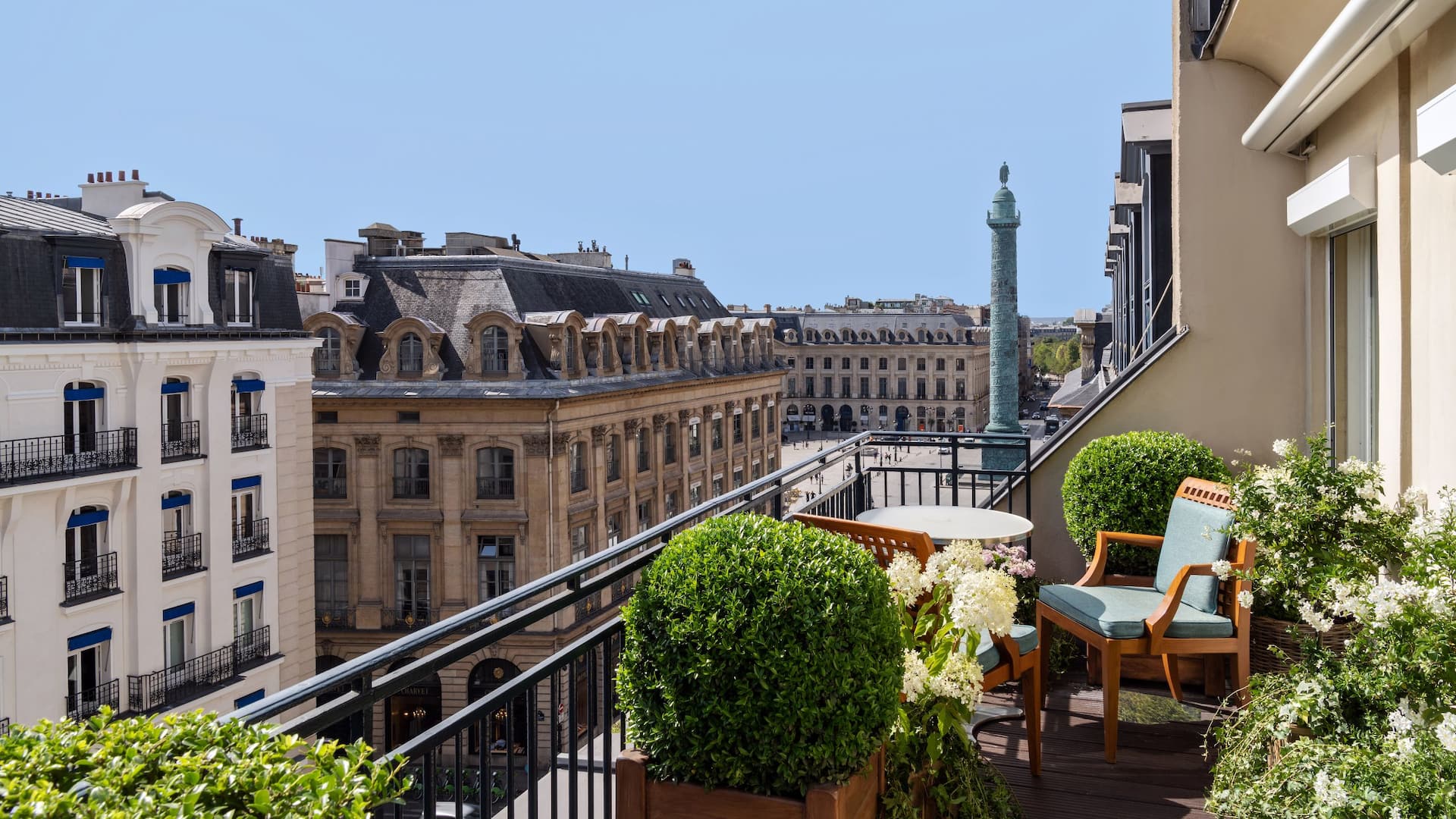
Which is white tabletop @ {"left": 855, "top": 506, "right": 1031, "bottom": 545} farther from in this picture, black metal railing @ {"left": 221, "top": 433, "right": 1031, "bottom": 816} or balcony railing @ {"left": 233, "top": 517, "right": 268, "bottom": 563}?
balcony railing @ {"left": 233, "top": 517, "right": 268, "bottom": 563}

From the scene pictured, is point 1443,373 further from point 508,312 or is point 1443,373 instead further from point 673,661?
point 508,312

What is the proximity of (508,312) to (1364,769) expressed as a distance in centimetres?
3118

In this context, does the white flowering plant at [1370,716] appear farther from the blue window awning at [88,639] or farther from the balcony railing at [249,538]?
the balcony railing at [249,538]

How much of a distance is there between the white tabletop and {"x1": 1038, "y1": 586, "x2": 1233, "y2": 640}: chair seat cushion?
39cm

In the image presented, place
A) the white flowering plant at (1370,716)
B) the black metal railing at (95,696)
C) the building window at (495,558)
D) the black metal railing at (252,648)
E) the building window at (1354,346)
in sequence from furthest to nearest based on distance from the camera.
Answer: the building window at (495,558) → the black metal railing at (252,648) → the black metal railing at (95,696) → the building window at (1354,346) → the white flowering plant at (1370,716)

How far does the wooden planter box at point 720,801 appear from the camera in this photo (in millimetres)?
2773

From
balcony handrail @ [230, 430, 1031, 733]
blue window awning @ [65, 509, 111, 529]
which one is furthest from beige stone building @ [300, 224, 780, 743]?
balcony handrail @ [230, 430, 1031, 733]

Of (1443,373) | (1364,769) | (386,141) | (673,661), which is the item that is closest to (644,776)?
(673,661)

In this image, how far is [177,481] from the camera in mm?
Result: 22938

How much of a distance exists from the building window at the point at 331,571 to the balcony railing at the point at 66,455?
386 inches

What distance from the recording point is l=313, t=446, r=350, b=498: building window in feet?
102

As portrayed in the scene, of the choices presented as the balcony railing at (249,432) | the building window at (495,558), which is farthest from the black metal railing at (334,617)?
the balcony railing at (249,432)

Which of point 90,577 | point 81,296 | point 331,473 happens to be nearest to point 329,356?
Answer: point 331,473

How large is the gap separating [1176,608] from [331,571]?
29915 mm
